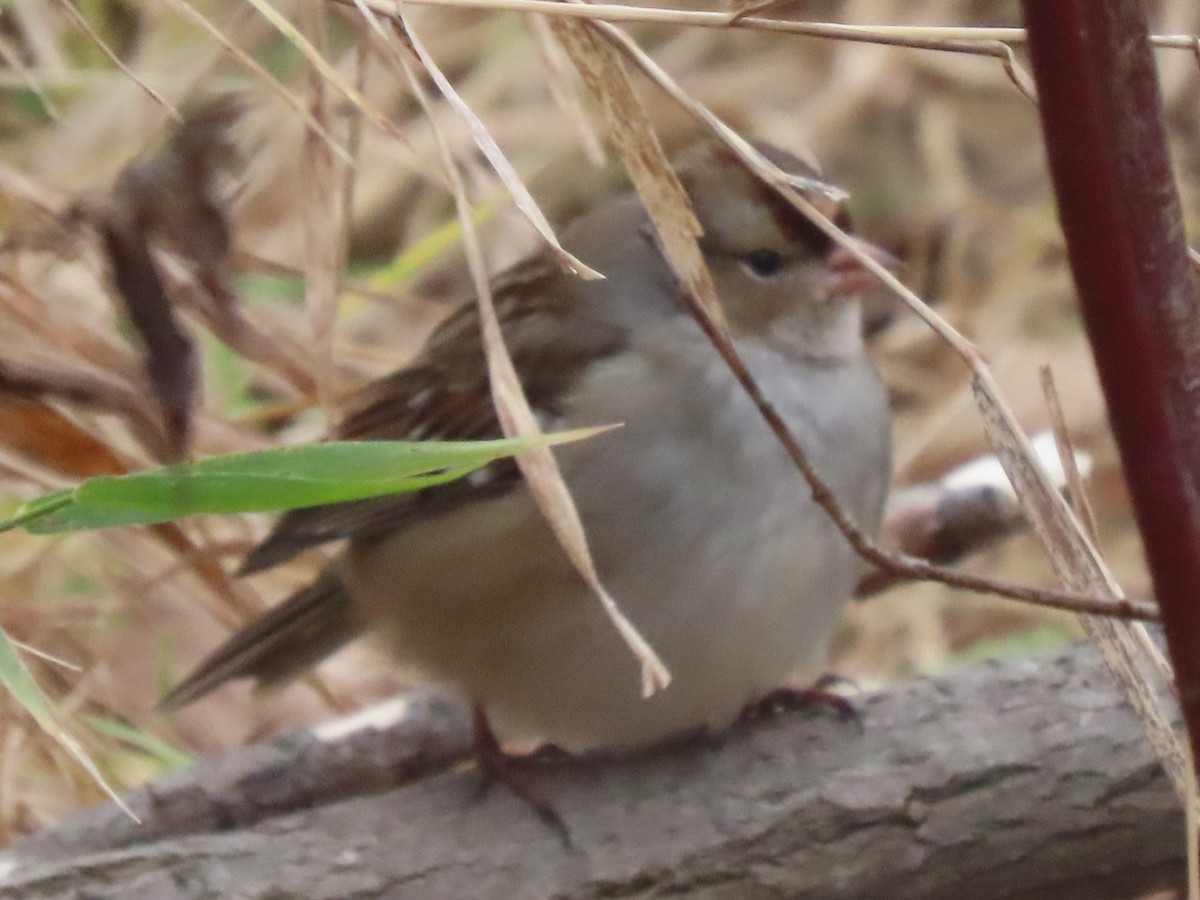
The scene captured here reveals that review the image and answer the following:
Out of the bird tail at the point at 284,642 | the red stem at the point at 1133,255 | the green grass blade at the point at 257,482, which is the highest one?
the red stem at the point at 1133,255

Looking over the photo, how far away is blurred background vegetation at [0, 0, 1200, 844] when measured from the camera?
1.29m

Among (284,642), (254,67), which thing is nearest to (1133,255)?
(254,67)

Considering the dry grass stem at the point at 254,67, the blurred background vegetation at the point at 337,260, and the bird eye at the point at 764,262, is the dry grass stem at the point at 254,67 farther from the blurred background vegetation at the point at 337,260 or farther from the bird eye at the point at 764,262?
the bird eye at the point at 764,262

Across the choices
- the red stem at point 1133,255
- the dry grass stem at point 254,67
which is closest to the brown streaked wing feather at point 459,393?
the dry grass stem at point 254,67

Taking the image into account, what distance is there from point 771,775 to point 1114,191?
64 centimetres

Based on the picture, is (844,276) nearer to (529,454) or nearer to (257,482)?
(529,454)

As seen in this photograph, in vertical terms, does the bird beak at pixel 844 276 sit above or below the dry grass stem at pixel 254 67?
below

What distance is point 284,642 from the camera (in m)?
1.39

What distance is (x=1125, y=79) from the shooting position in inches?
20.9

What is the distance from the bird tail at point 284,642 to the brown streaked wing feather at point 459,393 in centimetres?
9

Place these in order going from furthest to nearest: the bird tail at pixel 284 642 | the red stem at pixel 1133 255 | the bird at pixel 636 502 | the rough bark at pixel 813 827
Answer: the bird tail at pixel 284 642
the bird at pixel 636 502
the rough bark at pixel 813 827
the red stem at pixel 1133 255

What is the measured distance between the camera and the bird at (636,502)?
3.71 feet

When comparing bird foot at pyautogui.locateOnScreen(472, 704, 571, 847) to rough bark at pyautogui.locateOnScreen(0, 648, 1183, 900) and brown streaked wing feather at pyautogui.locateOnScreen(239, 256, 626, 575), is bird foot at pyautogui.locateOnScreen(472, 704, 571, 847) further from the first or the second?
brown streaked wing feather at pyautogui.locateOnScreen(239, 256, 626, 575)

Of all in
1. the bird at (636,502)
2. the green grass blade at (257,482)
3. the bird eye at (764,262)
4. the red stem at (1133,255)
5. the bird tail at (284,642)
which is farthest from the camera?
the bird tail at (284,642)
